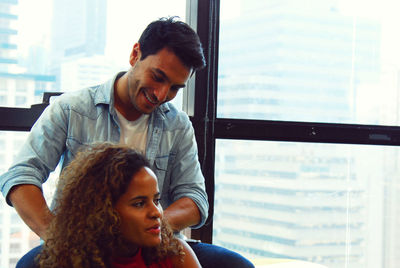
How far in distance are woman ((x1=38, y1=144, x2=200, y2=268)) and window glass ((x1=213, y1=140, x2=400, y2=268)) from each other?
39.9 inches

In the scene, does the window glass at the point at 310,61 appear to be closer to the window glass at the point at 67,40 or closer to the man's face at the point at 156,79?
the window glass at the point at 67,40

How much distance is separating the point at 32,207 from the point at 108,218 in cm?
28

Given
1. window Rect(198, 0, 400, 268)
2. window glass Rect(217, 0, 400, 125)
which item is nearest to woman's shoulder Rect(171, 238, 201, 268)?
window Rect(198, 0, 400, 268)

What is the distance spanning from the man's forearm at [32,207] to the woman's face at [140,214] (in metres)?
0.25

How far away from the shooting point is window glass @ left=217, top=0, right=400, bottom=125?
2.41 meters

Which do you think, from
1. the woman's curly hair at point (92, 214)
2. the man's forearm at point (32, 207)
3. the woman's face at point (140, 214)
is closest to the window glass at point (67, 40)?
the man's forearm at point (32, 207)

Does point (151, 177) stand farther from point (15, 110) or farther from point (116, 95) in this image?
point (15, 110)

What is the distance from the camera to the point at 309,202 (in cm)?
255

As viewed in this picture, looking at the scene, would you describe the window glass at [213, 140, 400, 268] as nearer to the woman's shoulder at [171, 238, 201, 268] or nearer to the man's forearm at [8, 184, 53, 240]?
the woman's shoulder at [171, 238, 201, 268]

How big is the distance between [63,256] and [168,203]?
591 mm

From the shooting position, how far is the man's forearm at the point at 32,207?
4.81 feet

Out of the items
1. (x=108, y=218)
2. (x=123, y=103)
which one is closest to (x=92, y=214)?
(x=108, y=218)

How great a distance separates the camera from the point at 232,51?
7.89 ft

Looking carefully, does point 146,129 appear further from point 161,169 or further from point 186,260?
point 186,260
